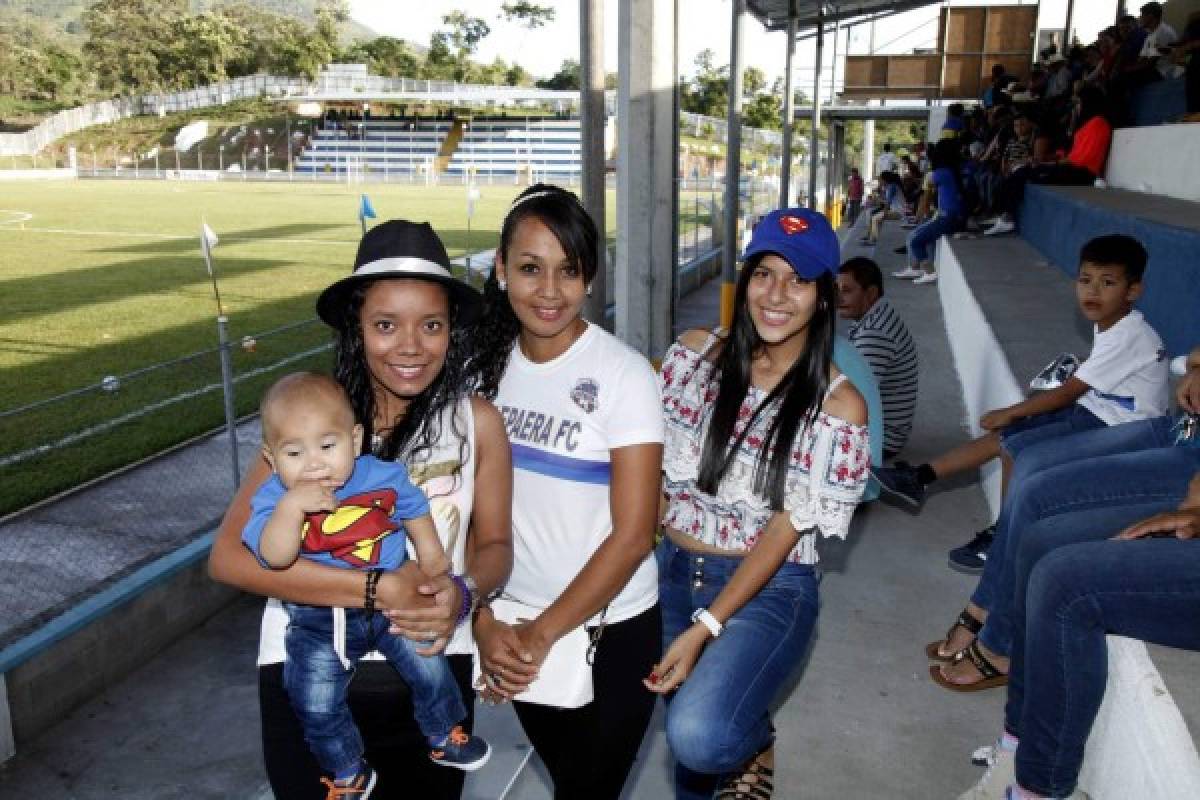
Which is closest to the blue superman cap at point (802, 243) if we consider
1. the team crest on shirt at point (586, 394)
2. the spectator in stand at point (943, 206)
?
the team crest on shirt at point (586, 394)

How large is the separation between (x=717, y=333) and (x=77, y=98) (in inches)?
5128

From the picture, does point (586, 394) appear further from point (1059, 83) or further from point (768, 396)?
point (1059, 83)

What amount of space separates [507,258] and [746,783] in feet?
5.00

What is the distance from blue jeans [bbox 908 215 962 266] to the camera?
1318 centimetres

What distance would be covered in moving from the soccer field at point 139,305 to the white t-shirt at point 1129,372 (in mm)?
4654

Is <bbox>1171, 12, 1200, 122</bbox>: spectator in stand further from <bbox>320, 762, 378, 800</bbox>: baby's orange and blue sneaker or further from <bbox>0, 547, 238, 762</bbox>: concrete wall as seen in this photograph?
<bbox>320, 762, 378, 800</bbox>: baby's orange and blue sneaker

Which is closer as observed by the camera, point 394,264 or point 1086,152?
point 394,264

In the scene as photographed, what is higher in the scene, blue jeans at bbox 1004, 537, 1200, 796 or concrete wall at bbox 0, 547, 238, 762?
blue jeans at bbox 1004, 537, 1200, 796

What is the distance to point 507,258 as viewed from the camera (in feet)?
7.45

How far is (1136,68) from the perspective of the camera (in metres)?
11.1

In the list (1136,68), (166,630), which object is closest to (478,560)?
(166,630)

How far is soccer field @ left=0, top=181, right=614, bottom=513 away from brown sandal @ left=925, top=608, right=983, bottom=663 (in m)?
4.08

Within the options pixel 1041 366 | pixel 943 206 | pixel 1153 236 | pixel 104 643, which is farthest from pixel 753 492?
pixel 943 206

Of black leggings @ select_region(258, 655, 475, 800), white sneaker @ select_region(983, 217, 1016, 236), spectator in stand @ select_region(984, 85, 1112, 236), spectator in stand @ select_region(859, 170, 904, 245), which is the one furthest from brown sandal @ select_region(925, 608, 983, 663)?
spectator in stand @ select_region(859, 170, 904, 245)
